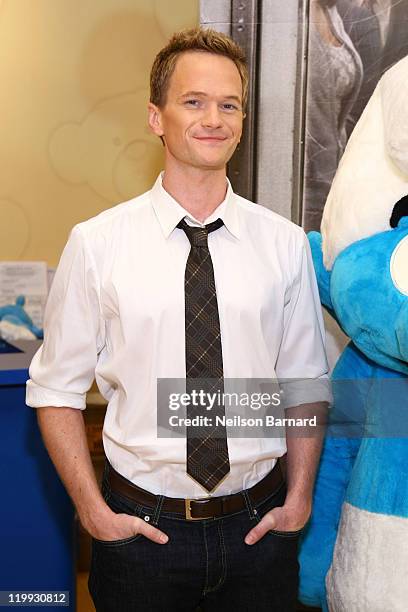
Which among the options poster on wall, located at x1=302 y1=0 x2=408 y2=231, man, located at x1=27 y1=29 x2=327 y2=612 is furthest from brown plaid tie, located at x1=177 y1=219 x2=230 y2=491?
poster on wall, located at x1=302 y1=0 x2=408 y2=231

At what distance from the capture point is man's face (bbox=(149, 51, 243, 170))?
57.8 inches

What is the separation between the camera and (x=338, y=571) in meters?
1.61

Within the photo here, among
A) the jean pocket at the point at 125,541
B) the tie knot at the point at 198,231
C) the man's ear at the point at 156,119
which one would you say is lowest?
the jean pocket at the point at 125,541

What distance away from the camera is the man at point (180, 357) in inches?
57.0

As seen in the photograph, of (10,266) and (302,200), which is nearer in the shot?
(302,200)

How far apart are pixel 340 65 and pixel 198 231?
63 centimetres

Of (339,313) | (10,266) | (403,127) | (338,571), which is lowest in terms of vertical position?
(338,571)

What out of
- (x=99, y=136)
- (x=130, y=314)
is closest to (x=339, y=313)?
(x=130, y=314)

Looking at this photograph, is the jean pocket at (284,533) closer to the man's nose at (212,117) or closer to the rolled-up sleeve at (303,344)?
the rolled-up sleeve at (303,344)

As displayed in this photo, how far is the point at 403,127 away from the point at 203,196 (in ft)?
1.27

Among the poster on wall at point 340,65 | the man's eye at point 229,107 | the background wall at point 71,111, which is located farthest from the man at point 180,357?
the background wall at point 71,111

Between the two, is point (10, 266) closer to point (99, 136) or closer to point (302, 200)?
point (99, 136)

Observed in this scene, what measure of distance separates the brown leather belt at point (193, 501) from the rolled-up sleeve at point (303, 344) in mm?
216

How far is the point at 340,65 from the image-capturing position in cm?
186
